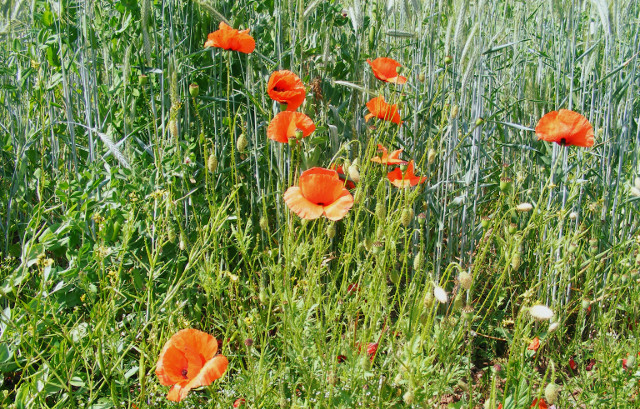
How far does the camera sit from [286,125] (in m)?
1.40

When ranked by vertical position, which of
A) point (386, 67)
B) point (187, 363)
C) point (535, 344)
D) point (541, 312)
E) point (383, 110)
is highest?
point (386, 67)

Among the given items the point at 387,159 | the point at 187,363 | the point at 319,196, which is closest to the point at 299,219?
the point at 387,159

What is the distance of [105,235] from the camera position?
1.44 meters

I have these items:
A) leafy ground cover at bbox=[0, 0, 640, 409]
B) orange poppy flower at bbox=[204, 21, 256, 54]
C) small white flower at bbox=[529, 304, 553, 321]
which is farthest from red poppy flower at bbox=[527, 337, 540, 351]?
orange poppy flower at bbox=[204, 21, 256, 54]

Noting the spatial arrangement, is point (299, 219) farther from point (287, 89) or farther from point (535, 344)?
point (535, 344)

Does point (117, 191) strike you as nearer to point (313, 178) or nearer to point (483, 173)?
point (313, 178)

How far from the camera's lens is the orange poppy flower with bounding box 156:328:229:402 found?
1.04 meters

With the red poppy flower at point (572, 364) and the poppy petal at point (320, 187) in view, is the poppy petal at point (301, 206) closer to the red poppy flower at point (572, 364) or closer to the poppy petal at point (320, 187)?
the poppy petal at point (320, 187)

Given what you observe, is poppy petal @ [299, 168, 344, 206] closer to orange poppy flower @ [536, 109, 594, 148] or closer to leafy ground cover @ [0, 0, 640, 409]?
leafy ground cover @ [0, 0, 640, 409]

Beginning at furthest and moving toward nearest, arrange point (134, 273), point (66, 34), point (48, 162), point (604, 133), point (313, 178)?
1. point (48, 162)
2. point (604, 133)
3. point (66, 34)
4. point (134, 273)
5. point (313, 178)

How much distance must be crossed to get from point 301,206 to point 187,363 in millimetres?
397

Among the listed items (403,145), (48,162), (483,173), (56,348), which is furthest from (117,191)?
(483,173)

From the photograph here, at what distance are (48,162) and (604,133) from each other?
1980mm

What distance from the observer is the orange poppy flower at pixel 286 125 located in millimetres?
1372
